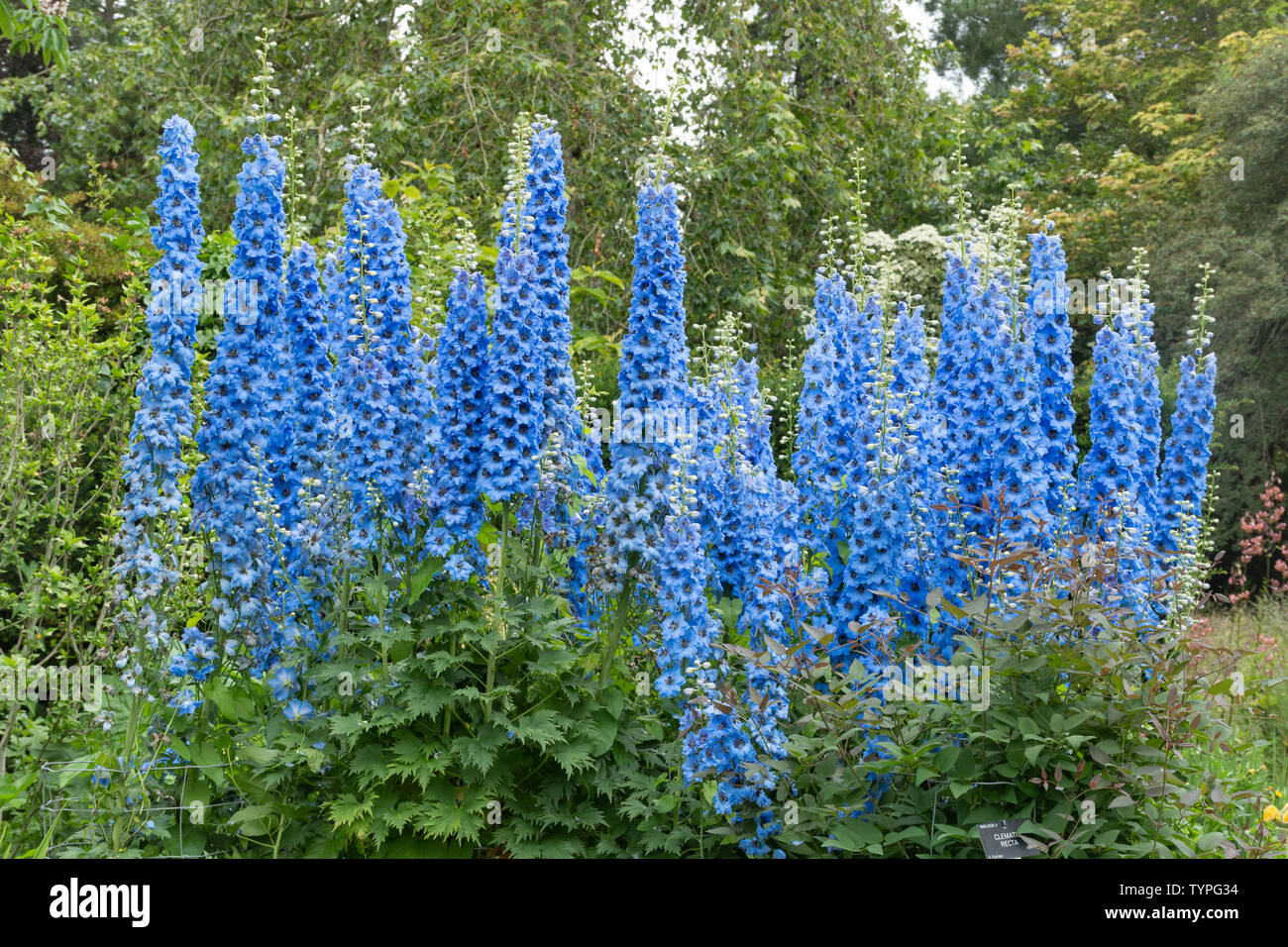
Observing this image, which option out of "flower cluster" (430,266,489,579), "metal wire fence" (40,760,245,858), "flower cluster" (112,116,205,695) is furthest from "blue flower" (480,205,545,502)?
"metal wire fence" (40,760,245,858)

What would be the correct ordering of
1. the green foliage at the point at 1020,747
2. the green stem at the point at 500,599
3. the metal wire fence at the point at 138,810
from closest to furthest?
the green foliage at the point at 1020,747 → the green stem at the point at 500,599 → the metal wire fence at the point at 138,810

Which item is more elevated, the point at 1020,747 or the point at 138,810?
the point at 1020,747

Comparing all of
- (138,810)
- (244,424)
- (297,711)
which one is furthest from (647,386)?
(138,810)

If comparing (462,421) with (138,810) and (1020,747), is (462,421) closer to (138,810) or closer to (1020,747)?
(138,810)

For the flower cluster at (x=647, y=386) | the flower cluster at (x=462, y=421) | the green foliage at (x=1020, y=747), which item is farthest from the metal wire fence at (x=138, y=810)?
the green foliage at (x=1020, y=747)

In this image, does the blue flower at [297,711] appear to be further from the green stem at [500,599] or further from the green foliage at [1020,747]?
the green foliage at [1020,747]

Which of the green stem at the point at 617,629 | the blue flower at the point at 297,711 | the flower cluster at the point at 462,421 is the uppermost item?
the flower cluster at the point at 462,421

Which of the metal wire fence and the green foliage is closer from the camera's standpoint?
the green foliage

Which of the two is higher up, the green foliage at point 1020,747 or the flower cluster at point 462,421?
the flower cluster at point 462,421

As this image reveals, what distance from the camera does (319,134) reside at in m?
10.1

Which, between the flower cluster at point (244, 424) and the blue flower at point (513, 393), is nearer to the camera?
the blue flower at point (513, 393)

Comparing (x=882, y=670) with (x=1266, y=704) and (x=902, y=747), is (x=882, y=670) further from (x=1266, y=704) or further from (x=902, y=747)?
(x=1266, y=704)

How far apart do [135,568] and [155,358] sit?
66cm

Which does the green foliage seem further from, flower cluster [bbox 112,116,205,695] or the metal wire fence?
flower cluster [bbox 112,116,205,695]
